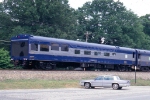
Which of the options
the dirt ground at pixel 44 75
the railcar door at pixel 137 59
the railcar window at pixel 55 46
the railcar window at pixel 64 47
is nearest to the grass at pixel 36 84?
the dirt ground at pixel 44 75

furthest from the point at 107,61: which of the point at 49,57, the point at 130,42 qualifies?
the point at 130,42

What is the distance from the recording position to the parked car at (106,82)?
30922 millimetres

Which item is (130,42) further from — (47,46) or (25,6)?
(47,46)

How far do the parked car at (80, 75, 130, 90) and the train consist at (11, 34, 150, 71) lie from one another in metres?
6.37

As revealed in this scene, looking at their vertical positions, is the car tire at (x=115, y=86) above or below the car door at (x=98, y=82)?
below

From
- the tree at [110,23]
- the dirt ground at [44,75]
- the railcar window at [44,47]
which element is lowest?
the dirt ground at [44,75]

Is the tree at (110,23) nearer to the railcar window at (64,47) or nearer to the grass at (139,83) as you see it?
the grass at (139,83)

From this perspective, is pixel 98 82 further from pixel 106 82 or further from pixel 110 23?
pixel 110 23

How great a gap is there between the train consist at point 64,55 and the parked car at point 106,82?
6.37 meters

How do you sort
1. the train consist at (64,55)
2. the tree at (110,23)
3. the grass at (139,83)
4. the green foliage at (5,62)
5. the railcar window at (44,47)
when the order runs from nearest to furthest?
the train consist at (64,55)
the railcar window at (44,47)
the grass at (139,83)
the green foliage at (5,62)
the tree at (110,23)

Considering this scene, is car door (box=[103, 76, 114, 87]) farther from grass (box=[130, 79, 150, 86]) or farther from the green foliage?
the green foliage

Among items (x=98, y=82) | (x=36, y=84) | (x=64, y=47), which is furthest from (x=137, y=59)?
(x=36, y=84)

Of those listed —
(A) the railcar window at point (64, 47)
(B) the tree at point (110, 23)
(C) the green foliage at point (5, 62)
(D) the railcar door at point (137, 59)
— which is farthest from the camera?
(B) the tree at point (110, 23)

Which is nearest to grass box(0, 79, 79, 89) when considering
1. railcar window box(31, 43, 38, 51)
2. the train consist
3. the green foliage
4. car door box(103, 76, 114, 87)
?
car door box(103, 76, 114, 87)
